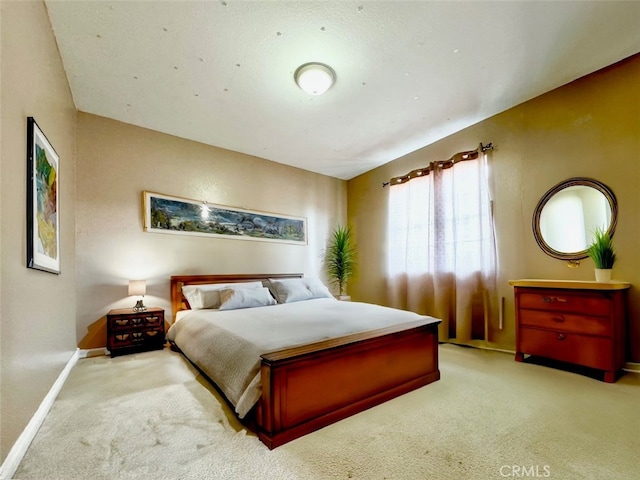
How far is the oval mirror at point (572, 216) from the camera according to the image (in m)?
2.75

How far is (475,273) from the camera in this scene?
11.8 feet

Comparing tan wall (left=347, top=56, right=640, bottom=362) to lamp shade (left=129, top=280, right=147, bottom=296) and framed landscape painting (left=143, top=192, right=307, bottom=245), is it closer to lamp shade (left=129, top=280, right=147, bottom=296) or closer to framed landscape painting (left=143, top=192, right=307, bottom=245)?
framed landscape painting (left=143, top=192, right=307, bottom=245)

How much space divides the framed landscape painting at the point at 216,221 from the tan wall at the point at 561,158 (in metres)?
2.62

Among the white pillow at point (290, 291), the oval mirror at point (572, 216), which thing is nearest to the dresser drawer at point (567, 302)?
the oval mirror at point (572, 216)

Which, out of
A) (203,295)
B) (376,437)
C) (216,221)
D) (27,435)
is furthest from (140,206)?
(376,437)

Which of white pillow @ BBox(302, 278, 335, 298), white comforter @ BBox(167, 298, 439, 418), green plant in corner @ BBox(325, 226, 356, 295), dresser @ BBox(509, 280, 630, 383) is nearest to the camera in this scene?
white comforter @ BBox(167, 298, 439, 418)

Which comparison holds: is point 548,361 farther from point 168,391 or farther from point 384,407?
point 168,391

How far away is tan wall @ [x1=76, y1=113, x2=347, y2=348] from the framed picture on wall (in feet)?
3.60

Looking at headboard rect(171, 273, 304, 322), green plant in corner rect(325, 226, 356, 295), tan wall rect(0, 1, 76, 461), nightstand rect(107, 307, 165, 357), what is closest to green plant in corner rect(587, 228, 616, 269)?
green plant in corner rect(325, 226, 356, 295)

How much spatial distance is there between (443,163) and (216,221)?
3.36 meters

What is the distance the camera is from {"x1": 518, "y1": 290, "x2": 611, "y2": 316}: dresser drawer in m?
2.43

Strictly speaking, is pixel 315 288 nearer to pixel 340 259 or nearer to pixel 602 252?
pixel 340 259

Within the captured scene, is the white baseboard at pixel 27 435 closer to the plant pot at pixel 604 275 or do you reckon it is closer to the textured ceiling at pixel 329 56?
the textured ceiling at pixel 329 56

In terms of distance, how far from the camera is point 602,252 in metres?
2.56
